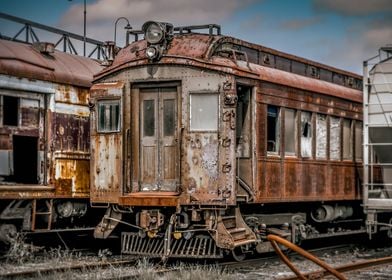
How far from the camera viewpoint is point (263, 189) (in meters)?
13.8

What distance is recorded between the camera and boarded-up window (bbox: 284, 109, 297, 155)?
14891 millimetres

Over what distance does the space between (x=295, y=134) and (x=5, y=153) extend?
559cm

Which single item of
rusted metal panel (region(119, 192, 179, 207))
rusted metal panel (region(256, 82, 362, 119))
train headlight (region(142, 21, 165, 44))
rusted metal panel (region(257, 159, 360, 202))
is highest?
train headlight (region(142, 21, 165, 44))

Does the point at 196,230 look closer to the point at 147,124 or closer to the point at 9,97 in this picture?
the point at 147,124

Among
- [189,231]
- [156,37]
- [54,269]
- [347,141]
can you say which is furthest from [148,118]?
[347,141]

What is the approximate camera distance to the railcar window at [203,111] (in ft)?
43.4

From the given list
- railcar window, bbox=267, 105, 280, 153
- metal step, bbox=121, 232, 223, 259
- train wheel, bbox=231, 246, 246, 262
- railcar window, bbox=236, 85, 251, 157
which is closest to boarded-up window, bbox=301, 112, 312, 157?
railcar window, bbox=267, 105, 280, 153

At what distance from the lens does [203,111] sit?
43.7ft

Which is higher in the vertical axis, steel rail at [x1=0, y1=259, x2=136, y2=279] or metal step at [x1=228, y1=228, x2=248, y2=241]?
metal step at [x1=228, y1=228, x2=248, y2=241]

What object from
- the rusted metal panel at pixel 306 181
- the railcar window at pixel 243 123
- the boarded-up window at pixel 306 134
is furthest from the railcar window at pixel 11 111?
the boarded-up window at pixel 306 134

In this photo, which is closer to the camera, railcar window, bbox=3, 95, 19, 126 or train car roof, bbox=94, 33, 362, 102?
train car roof, bbox=94, 33, 362, 102

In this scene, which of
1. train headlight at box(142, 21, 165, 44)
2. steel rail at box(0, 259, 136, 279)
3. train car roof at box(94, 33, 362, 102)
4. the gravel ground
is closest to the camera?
the gravel ground

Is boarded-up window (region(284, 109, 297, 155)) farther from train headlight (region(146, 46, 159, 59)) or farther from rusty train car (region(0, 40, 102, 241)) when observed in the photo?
rusty train car (region(0, 40, 102, 241))

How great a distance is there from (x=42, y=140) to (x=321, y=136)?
19.0 feet
